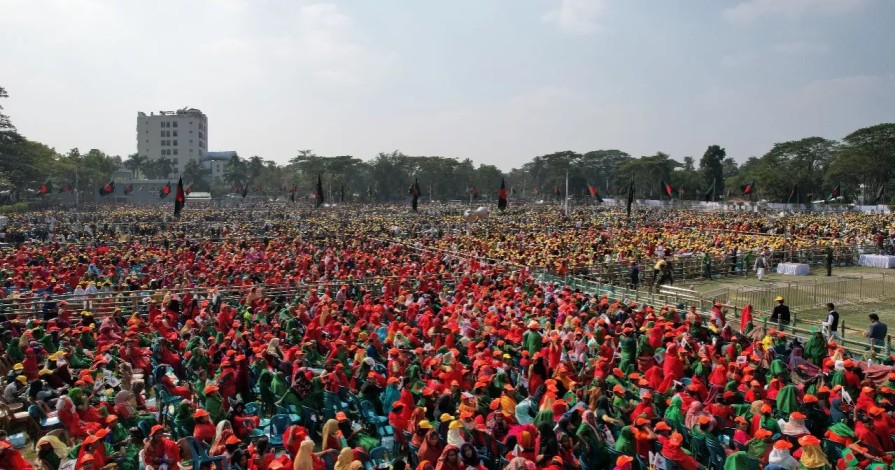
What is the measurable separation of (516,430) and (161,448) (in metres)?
3.74

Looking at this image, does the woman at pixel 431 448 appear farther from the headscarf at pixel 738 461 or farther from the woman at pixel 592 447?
the headscarf at pixel 738 461

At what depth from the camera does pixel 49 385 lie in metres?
9.52

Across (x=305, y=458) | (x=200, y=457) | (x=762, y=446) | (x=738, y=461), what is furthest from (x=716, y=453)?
(x=200, y=457)

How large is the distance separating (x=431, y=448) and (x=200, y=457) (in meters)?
2.64

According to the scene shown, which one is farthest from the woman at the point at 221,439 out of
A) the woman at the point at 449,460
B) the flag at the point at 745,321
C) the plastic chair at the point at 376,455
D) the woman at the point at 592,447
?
the flag at the point at 745,321

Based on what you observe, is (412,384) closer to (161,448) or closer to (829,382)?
(161,448)

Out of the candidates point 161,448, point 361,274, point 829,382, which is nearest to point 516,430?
point 161,448

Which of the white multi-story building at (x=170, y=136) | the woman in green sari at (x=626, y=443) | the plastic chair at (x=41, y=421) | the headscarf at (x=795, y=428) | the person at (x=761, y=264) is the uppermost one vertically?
the white multi-story building at (x=170, y=136)

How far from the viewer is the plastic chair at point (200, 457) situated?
692 centimetres

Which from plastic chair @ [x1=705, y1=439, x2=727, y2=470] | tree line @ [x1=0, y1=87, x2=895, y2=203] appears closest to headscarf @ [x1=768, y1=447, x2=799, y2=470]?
plastic chair @ [x1=705, y1=439, x2=727, y2=470]

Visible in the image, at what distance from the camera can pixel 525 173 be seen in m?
146

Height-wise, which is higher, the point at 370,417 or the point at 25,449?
the point at 370,417

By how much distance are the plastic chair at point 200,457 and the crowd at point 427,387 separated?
2 cm

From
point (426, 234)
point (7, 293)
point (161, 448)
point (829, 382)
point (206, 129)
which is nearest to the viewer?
point (161, 448)
